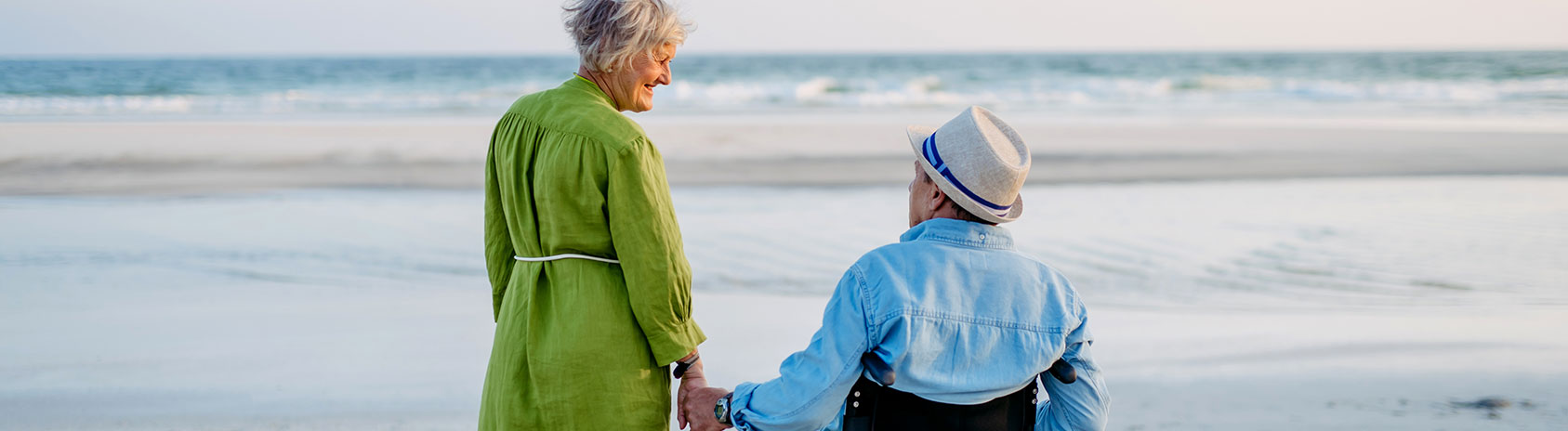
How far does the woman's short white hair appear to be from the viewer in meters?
1.94

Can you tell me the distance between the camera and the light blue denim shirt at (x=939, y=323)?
1.69 m

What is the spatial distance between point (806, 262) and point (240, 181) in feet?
19.8

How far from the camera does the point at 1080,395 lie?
187cm

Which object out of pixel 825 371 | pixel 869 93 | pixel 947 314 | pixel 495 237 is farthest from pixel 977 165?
pixel 869 93

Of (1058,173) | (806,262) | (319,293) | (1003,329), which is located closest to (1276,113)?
(1058,173)

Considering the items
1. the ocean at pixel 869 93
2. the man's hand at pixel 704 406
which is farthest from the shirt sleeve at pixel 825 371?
the ocean at pixel 869 93

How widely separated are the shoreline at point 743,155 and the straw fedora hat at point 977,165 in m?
7.51

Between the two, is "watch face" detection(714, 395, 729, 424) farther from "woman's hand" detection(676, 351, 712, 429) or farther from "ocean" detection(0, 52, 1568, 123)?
"ocean" detection(0, 52, 1568, 123)

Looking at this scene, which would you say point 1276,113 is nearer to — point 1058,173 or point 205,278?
point 1058,173

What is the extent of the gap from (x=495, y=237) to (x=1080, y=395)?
1.14 m

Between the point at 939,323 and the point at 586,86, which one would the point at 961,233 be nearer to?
the point at 939,323

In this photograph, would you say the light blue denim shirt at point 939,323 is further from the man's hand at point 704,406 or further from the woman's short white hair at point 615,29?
the woman's short white hair at point 615,29

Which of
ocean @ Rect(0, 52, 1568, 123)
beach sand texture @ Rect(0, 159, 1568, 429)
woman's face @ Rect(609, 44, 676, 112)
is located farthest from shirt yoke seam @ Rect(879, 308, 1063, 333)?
ocean @ Rect(0, 52, 1568, 123)

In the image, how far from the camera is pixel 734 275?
5559mm
